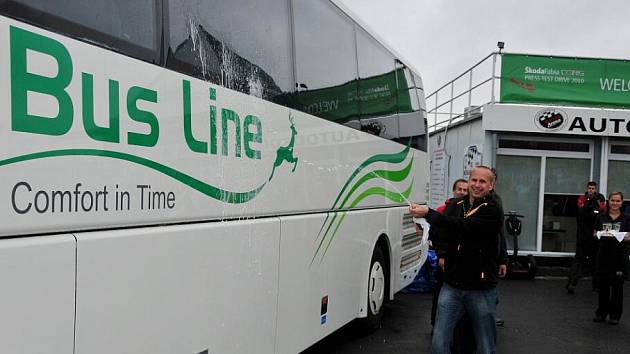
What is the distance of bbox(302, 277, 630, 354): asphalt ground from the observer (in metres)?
6.51

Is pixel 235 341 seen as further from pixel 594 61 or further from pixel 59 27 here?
pixel 594 61

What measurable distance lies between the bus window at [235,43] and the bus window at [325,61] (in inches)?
9.5

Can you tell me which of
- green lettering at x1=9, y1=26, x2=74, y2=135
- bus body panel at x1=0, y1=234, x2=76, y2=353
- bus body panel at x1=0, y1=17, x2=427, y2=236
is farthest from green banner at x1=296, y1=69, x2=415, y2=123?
bus body panel at x1=0, y1=234, x2=76, y2=353

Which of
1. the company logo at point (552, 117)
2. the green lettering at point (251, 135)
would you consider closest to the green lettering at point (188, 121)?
the green lettering at point (251, 135)

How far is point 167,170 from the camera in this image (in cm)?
290

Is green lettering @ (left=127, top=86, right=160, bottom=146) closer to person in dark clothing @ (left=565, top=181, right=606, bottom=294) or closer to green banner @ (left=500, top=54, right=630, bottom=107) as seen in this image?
person in dark clothing @ (left=565, top=181, right=606, bottom=294)

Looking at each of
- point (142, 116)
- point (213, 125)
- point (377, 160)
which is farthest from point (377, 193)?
point (142, 116)

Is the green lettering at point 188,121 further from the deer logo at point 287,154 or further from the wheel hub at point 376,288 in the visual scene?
the wheel hub at point 376,288

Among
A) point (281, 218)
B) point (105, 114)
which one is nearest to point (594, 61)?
point (281, 218)

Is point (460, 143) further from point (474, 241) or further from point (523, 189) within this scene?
point (474, 241)

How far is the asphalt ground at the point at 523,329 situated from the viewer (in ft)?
21.4

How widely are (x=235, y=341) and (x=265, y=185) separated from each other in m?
1.05

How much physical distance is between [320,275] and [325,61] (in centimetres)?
192

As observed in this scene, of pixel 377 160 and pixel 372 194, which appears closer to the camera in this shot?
pixel 372 194
